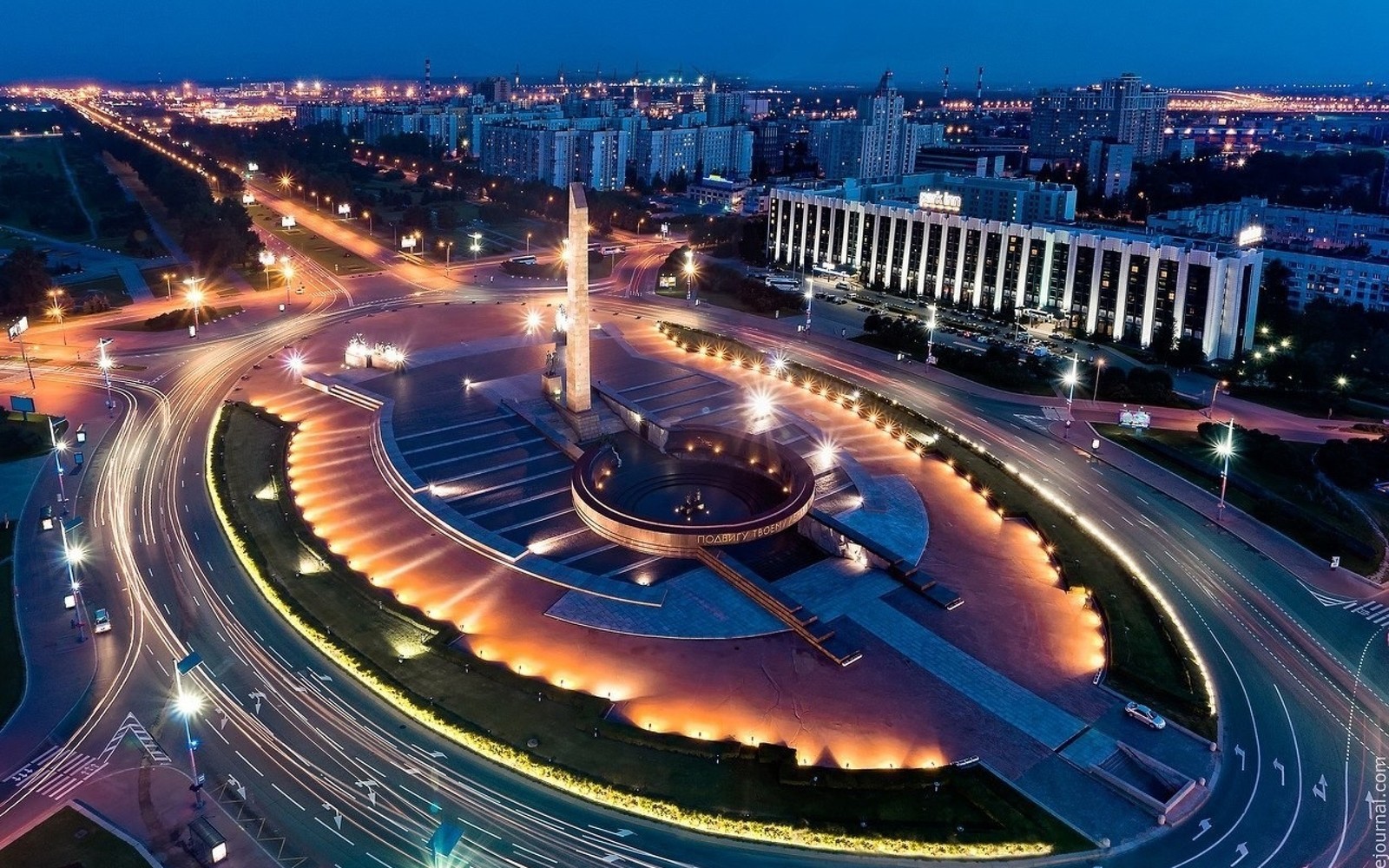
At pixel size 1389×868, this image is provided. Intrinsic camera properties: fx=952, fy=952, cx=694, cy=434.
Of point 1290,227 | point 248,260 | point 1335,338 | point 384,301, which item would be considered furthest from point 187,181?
point 1290,227

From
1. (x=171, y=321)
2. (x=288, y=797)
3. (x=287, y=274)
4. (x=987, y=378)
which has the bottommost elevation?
(x=288, y=797)

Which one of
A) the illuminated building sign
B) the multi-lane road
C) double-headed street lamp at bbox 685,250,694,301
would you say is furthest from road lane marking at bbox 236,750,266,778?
the illuminated building sign

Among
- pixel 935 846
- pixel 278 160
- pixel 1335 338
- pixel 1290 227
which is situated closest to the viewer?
pixel 935 846

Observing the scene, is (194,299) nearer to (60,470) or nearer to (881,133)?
(60,470)

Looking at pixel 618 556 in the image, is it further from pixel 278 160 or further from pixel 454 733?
pixel 278 160

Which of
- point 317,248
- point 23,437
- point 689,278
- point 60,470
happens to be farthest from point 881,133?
point 60,470

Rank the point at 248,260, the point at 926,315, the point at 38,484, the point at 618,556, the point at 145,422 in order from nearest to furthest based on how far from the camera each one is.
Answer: the point at 618,556
the point at 38,484
the point at 145,422
the point at 926,315
the point at 248,260

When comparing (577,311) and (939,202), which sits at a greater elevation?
(939,202)
